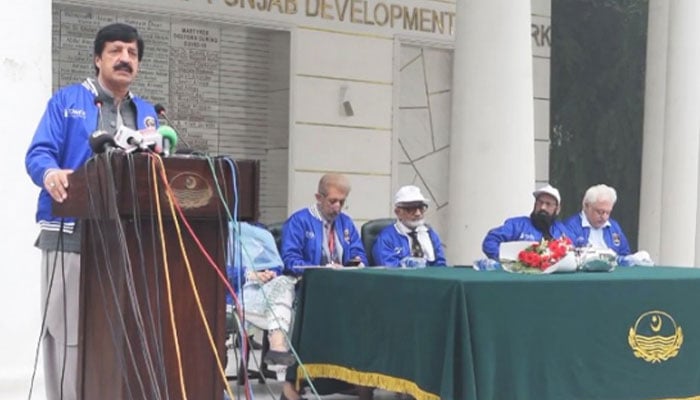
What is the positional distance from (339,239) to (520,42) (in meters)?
2.88

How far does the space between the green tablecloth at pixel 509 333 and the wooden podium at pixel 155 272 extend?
107 inches

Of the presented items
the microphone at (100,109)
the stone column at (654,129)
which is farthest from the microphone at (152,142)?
the stone column at (654,129)

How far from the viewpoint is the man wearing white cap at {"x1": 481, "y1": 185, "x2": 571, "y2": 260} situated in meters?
9.82

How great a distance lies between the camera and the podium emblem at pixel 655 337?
7.27 meters

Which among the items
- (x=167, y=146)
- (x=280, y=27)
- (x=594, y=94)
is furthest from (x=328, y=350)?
(x=594, y=94)

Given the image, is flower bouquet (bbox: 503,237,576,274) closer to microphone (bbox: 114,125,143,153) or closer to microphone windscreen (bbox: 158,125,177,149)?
A: microphone windscreen (bbox: 158,125,177,149)

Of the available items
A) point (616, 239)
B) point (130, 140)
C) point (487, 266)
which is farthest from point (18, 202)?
point (616, 239)

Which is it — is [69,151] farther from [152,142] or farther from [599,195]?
[599,195]

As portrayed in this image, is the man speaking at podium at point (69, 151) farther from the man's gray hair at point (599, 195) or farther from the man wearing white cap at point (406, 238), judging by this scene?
the man's gray hair at point (599, 195)

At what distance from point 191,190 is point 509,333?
3192 mm

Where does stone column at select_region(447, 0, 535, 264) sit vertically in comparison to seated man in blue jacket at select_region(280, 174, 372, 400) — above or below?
above

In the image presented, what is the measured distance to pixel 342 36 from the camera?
13.8m

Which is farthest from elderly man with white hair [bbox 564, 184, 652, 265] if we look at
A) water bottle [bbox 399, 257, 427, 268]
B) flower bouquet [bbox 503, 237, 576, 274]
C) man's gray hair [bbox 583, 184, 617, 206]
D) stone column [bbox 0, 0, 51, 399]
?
stone column [bbox 0, 0, 51, 399]

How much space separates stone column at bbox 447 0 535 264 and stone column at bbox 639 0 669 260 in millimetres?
4140
